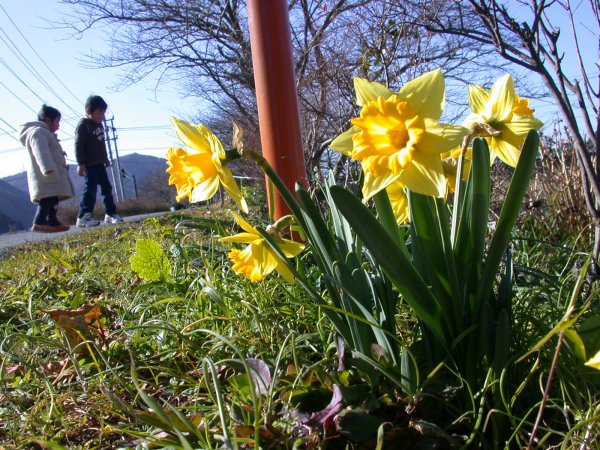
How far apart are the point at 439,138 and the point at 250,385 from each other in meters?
0.51

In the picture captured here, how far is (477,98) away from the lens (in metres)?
1.00

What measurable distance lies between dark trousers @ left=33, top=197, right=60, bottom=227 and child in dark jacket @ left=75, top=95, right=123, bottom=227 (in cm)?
34

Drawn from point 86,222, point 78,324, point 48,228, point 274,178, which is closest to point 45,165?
point 48,228

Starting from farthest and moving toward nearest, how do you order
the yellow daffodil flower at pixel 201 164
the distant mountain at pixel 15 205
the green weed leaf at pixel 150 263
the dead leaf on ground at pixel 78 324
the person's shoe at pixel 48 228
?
1. the distant mountain at pixel 15 205
2. the person's shoe at pixel 48 228
3. the green weed leaf at pixel 150 263
4. the dead leaf on ground at pixel 78 324
5. the yellow daffodil flower at pixel 201 164

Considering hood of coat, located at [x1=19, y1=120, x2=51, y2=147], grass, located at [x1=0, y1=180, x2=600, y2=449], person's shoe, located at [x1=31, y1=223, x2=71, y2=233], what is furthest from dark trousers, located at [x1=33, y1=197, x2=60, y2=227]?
grass, located at [x1=0, y1=180, x2=600, y2=449]

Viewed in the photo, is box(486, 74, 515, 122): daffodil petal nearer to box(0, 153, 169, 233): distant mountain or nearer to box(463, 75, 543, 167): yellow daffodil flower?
box(463, 75, 543, 167): yellow daffodil flower

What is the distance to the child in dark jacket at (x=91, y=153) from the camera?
6449 millimetres

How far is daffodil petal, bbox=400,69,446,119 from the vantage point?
2.79ft

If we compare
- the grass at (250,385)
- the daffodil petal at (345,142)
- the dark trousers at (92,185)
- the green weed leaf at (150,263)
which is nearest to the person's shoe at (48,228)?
the dark trousers at (92,185)

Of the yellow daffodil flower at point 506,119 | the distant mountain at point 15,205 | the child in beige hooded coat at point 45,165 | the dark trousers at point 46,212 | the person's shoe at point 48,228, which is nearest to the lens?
the yellow daffodil flower at point 506,119

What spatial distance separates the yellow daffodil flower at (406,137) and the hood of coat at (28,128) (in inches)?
252

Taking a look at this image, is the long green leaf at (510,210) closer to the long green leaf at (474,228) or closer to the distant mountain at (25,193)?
the long green leaf at (474,228)

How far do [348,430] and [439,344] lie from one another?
0.27 metres

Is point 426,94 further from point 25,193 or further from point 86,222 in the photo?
point 25,193
